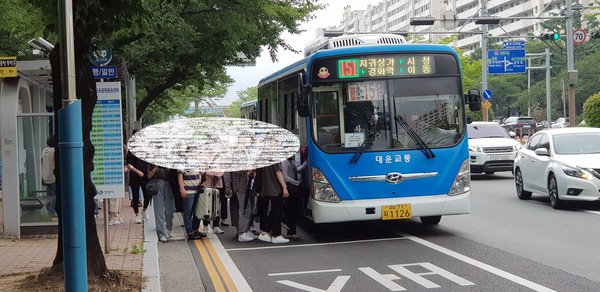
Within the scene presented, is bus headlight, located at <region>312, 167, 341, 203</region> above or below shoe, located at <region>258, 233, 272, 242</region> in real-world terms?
above

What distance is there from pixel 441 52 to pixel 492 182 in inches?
456

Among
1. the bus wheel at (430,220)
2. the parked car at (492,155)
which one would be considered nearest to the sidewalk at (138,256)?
the bus wheel at (430,220)

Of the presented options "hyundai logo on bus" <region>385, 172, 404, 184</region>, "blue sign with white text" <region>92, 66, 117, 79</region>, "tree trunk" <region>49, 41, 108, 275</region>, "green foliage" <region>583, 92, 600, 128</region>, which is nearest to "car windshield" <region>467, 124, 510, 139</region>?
"green foliage" <region>583, 92, 600, 128</region>

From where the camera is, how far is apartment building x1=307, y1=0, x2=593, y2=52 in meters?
97.6

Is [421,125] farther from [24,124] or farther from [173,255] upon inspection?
[24,124]

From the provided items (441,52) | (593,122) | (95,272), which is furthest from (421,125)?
(593,122)

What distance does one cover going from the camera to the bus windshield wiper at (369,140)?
37.3 feet

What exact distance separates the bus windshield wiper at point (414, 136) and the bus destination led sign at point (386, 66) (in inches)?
28.3

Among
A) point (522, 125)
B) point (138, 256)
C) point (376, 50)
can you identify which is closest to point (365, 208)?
point (376, 50)

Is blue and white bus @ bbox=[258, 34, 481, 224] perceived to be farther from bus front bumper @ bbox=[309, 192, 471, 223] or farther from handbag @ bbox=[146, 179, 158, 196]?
handbag @ bbox=[146, 179, 158, 196]

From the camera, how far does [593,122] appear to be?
92.8 feet

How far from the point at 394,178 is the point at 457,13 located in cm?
8959

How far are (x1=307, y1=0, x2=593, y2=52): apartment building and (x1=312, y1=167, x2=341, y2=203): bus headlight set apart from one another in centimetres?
4979

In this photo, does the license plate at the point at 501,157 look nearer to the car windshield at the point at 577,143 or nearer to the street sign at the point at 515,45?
the car windshield at the point at 577,143
